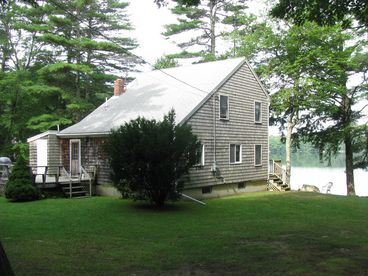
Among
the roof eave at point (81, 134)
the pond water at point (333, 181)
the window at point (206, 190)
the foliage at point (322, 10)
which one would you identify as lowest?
the pond water at point (333, 181)

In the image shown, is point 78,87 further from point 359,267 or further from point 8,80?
point 359,267

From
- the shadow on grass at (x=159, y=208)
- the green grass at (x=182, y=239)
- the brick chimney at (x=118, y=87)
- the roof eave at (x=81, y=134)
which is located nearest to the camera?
the green grass at (x=182, y=239)

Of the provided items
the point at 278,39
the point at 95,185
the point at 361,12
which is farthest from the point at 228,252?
the point at 278,39

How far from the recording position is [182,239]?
11031mm

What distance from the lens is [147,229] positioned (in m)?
12.6

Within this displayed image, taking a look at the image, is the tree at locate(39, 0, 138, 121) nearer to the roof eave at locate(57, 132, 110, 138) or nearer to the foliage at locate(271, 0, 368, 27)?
the roof eave at locate(57, 132, 110, 138)

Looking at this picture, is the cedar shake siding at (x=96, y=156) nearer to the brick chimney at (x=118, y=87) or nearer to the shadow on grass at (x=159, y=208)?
the shadow on grass at (x=159, y=208)

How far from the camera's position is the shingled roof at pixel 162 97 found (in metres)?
21.5

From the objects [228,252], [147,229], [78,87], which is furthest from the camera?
[78,87]

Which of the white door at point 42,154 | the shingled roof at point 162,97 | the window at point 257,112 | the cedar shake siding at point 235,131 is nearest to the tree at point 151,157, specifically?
the cedar shake siding at point 235,131

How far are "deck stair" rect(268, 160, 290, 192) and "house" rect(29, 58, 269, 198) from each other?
68cm

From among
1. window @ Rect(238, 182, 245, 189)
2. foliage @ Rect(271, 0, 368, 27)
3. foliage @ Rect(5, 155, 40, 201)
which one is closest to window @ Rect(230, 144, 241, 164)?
window @ Rect(238, 182, 245, 189)

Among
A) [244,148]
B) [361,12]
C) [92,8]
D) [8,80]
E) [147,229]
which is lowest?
[147,229]

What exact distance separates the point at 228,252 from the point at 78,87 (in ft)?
91.5
